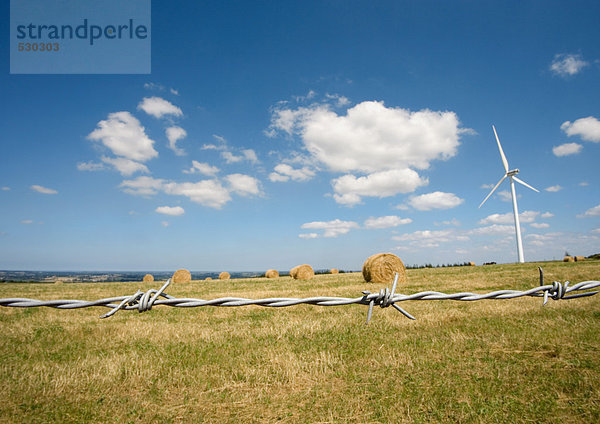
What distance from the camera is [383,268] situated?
73.0 ft

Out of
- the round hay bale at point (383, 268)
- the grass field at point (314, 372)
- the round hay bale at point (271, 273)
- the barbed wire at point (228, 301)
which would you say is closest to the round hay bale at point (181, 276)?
the round hay bale at point (271, 273)

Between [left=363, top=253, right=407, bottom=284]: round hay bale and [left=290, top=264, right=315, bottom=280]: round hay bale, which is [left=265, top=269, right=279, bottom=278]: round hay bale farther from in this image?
[left=363, top=253, right=407, bottom=284]: round hay bale

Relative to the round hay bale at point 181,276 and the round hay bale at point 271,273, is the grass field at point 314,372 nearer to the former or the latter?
the round hay bale at point 181,276

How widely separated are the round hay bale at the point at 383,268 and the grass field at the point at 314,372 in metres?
14.4

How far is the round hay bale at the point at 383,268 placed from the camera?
869 inches

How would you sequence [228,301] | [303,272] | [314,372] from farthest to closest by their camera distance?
[303,272], [314,372], [228,301]

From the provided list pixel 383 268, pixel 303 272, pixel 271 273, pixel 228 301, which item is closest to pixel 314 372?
pixel 228 301

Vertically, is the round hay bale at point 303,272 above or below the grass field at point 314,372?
below

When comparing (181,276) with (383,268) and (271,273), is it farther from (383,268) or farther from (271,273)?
(383,268)

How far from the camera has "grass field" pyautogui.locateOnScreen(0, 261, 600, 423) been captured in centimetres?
339

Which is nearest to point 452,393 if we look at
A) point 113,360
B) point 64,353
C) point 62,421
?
point 62,421

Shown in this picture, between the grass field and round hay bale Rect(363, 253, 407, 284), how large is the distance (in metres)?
14.4

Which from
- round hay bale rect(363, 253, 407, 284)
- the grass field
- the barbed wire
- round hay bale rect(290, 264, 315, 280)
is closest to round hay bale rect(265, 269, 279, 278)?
round hay bale rect(290, 264, 315, 280)

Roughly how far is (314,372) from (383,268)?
18.8m
